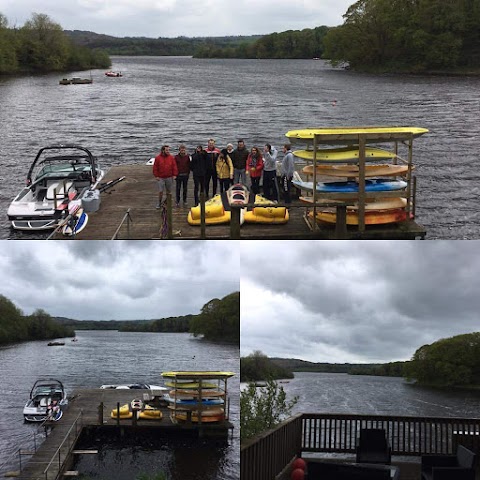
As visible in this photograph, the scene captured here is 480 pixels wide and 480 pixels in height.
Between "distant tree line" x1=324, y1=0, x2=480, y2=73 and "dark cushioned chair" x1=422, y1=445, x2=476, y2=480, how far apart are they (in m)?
88.9

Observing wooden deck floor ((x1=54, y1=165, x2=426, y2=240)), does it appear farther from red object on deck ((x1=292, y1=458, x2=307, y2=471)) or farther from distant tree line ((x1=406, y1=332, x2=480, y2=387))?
red object on deck ((x1=292, y1=458, x2=307, y2=471))

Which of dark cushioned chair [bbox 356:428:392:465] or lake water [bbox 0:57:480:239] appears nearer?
dark cushioned chair [bbox 356:428:392:465]

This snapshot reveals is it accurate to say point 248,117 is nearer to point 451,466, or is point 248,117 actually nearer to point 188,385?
point 188,385

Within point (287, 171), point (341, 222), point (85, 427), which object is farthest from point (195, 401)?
point (287, 171)

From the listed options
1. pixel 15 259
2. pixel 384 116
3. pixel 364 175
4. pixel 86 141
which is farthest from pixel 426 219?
pixel 384 116

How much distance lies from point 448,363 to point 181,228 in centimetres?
623

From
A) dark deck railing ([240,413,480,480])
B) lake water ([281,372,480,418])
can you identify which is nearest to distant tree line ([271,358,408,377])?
lake water ([281,372,480,418])

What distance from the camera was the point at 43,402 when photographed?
782cm

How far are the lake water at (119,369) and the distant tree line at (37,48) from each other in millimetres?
95992

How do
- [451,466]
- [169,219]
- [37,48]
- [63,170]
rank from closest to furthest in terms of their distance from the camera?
[451,466] → [169,219] → [63,170] → [37,48]

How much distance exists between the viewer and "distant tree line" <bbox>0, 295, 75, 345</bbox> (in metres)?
7.20

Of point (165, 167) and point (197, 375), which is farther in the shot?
point (165, 167)

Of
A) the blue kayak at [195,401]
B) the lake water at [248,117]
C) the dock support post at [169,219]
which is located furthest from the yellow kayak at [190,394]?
the lake water at [248,117]

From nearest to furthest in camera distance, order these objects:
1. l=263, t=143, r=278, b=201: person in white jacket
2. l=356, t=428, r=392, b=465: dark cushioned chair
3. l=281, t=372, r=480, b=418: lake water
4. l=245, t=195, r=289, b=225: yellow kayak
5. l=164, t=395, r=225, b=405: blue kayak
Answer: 1. l=356, t=428, r=392, b=465: dark cushioned chair
2. l=281, t=372, r=480, b=418: lake water
3. l=164, t=395, r=225, b=405: blue kayak
4. l=245, t=195, r=289, b=225: yellow kayak
5. l=263, t=143, r=278, b=201: person in white jacket
